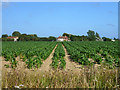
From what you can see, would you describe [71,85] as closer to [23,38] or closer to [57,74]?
[57,74]

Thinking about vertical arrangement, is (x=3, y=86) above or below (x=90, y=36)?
below

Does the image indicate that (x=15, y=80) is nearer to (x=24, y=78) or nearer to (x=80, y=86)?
(x=24, y=78)

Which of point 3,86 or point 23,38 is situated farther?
point 23,38

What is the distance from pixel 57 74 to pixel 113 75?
5.57 feet

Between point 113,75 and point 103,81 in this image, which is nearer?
point 103,81

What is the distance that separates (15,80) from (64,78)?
1.46 m

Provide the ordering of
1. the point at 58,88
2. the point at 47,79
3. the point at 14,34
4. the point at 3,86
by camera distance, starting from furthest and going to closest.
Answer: the point at 14,34 < the point at 47,79 < the point at 3,86 < the point at 58,88

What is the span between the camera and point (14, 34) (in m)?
138

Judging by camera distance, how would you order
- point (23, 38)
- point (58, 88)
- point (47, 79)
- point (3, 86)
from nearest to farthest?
1. point (58, 88)
2. point (3, 86)
3. point (47, 79)
4. point (23, 38)

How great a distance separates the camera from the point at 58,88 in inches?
156

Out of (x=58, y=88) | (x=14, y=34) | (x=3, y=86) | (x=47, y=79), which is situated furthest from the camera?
(x=14, y=34)

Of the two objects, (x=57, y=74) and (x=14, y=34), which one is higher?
(x=14, y=34)

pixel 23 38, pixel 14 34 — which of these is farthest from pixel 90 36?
pixel 14 34

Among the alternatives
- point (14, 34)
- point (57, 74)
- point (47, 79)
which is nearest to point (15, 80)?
Answer: point (47, 79)
